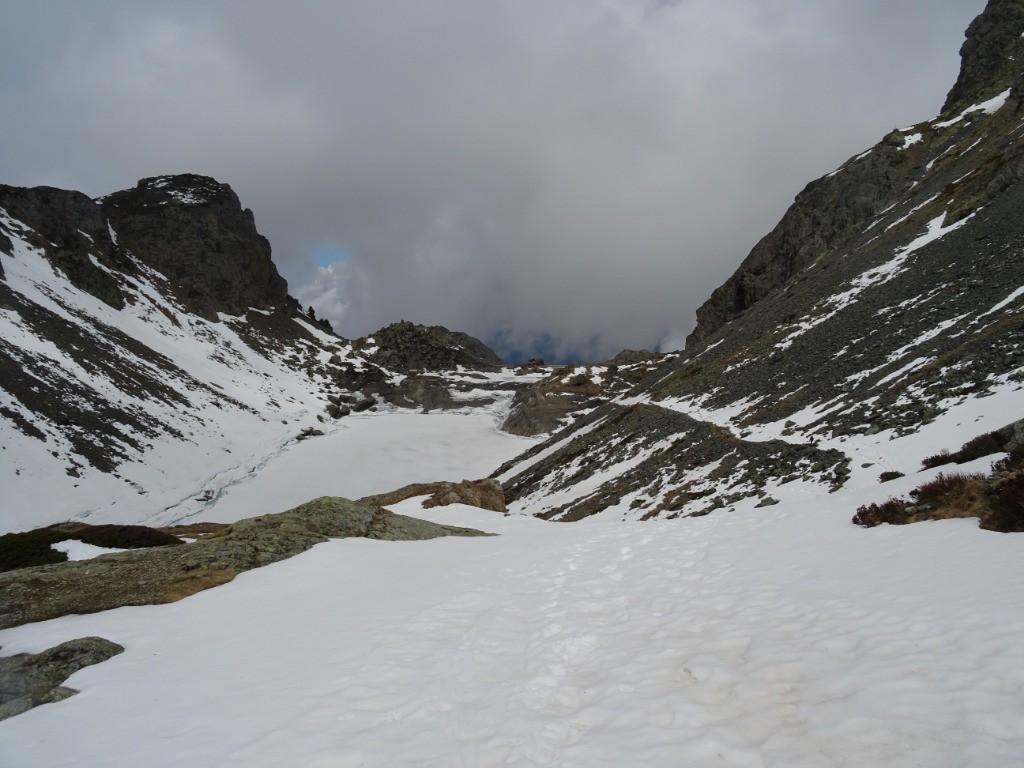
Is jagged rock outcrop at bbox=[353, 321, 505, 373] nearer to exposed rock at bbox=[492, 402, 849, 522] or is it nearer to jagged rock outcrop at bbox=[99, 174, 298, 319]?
jagged rock outcrop at bbox=[99, 174, 298, 319]

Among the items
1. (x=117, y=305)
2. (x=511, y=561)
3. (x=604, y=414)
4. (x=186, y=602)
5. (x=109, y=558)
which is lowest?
(x=511, y=561)

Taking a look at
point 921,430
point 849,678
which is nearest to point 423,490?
point 921,430

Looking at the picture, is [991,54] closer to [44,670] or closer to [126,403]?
[44,670]

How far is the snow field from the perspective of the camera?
421 centimetres

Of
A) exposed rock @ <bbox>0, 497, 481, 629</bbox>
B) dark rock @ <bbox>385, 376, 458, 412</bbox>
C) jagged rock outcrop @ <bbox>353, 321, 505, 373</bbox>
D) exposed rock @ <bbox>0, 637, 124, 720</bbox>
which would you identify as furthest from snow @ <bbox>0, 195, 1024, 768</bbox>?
jagged rock outcrop @ <bbox>353, 321, 505, 373</bbox>

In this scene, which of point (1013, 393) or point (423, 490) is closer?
point (1013, 393)

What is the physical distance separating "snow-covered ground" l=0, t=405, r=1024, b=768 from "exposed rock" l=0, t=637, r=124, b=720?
35 cm

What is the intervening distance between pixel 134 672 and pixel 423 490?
93.8 ft

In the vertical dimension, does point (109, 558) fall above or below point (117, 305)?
below

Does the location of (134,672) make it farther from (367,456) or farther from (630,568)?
(367,456)

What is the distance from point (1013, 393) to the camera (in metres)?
14.7

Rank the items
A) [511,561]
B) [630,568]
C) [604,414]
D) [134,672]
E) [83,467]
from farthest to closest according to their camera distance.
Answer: [604,414]
[83,467]
[511,561]
[630,568]
[134,672]

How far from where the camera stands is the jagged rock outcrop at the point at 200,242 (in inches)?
4786

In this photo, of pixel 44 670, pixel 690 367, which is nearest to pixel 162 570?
pixel 44 670
